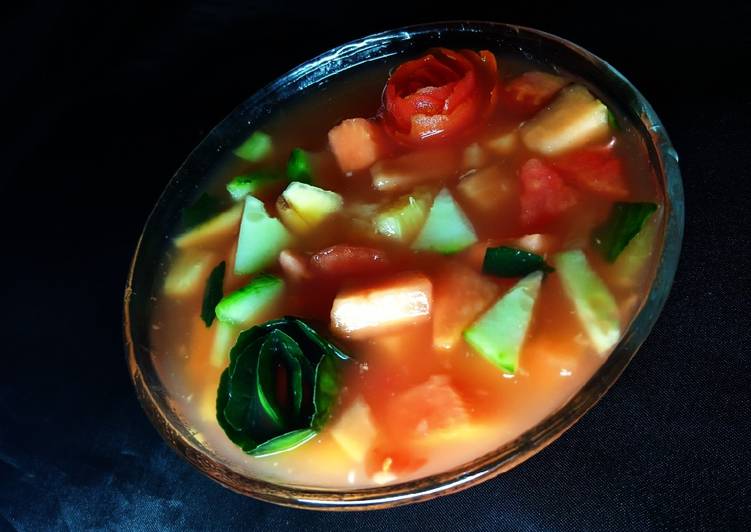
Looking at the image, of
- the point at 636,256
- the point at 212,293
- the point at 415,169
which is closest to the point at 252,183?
the point at 212,293

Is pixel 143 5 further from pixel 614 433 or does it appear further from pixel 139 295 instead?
pixel 614 433

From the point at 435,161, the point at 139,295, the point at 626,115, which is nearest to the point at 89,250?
the point at 139,295

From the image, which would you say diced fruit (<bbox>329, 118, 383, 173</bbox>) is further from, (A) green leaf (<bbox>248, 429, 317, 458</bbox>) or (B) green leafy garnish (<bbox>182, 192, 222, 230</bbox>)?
(A) green leaf (<bbox>248, 429, 317, 458</bbox>)

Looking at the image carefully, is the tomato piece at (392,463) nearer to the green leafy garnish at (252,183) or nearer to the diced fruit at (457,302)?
the diced fruit at (457,302)

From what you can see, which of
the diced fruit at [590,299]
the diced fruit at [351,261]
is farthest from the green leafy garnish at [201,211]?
the diced fruit at [590,299]

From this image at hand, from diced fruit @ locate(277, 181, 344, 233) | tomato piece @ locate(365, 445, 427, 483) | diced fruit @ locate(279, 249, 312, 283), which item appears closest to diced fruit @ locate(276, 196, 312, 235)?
diced fruit @ locate(277, 181, 344, 233)
